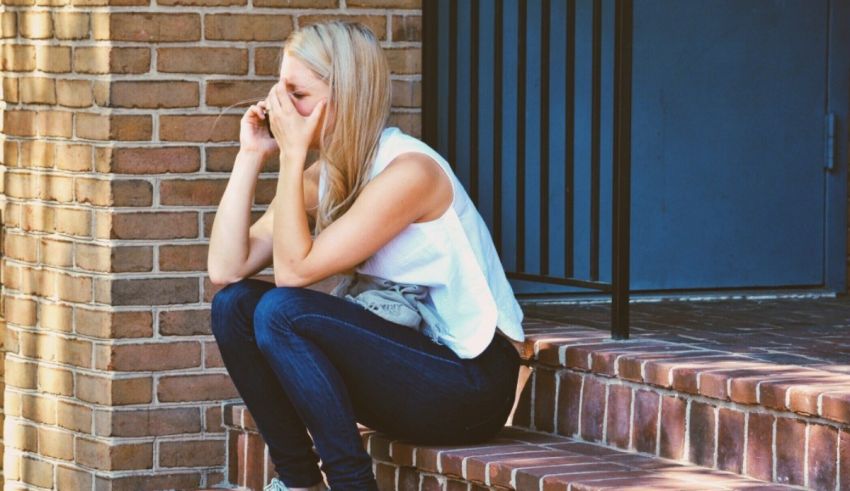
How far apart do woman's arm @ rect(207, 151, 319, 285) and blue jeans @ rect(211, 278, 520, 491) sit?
0.18 m

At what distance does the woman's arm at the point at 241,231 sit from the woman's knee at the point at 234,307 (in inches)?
7.4

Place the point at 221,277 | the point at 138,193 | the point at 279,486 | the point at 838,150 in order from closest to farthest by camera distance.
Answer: the point at 279,486 < the point at 221,277 < the point at 138,193 < the point at 838,150

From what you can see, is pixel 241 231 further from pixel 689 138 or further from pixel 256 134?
pixel 689 138

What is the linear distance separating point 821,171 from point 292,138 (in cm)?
232

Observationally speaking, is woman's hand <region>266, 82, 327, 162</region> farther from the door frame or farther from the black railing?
the door frame

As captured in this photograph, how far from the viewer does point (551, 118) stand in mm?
4879

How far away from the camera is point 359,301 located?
139 inches

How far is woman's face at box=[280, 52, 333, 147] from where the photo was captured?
3.56 m

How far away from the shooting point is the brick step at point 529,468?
3215 mm

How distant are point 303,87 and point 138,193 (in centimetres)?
84

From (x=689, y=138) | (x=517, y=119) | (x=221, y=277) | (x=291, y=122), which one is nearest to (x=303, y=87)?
(x=291, y=122)

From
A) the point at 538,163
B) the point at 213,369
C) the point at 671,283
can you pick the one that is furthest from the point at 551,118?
the point at 213,369

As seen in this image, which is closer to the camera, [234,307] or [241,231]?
[234,307]

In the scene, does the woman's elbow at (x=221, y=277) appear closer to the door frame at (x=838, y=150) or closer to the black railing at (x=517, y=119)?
the black railing at (x=517, y=119)
